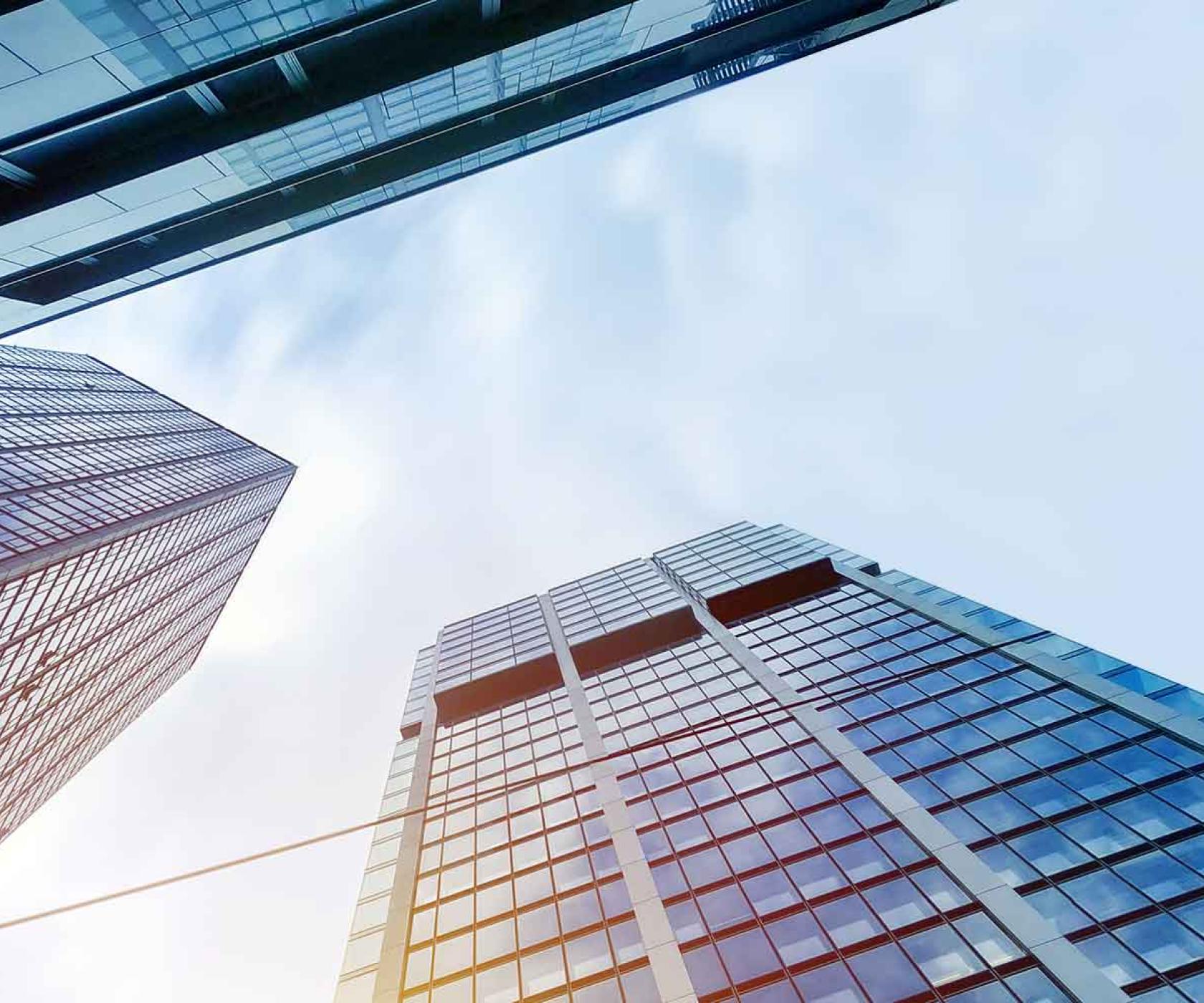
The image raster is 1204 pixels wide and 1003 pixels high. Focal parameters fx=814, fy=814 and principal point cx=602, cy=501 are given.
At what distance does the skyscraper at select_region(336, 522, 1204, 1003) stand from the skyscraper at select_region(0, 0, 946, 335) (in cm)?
1366

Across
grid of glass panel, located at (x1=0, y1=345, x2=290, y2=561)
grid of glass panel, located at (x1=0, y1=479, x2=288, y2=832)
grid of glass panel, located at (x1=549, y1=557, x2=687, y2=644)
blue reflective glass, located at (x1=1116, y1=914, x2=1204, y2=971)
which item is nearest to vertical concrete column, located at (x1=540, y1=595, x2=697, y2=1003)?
grid of glass panel, located at (x1=549, y1=557, x2=687, y2=644)

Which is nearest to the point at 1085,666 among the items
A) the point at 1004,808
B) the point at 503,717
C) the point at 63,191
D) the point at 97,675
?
the point at 1004,808

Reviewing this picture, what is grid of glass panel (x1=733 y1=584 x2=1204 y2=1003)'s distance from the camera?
67.2 ft

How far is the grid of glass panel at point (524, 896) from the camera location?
23.8 metres

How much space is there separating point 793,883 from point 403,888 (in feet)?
49.9

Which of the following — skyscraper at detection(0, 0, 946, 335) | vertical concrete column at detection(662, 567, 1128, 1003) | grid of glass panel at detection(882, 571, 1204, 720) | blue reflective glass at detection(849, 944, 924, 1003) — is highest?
skyscraper at detection(0, 0, 946, 335)

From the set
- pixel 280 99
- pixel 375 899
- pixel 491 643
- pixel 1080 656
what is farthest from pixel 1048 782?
pixel 491 643

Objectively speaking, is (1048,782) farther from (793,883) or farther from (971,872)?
(793,883)

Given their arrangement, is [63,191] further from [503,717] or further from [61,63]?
[503,717]

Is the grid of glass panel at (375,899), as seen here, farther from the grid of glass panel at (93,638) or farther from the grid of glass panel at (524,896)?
the grid of glass panel at (93,638)

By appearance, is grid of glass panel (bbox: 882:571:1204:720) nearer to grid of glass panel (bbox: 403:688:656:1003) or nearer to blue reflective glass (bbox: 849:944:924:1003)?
blue reflective glass (bbox: 849:944:924:1003)

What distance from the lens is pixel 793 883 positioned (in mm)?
25031

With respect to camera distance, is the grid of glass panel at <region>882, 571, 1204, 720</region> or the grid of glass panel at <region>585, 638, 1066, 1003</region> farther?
the grid of glass panel at <region>882, 571, 1204, 720</region>

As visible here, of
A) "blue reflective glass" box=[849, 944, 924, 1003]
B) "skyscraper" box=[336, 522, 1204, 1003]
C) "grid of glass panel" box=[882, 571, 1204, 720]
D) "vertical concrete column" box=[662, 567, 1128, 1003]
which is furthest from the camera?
"grid of glass panel" box=[882, 571, 1204, 720]
